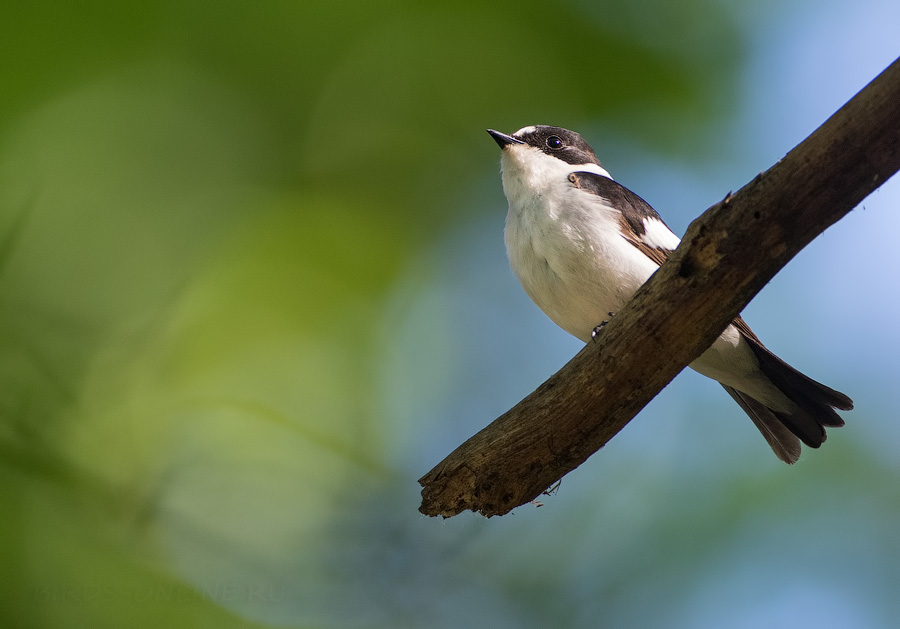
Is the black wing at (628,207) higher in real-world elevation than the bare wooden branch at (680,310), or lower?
higher


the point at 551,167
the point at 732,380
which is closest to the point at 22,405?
the point at 551,167

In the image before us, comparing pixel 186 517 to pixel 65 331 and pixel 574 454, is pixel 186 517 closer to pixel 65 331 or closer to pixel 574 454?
pixel 65 331

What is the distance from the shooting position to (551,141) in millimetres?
4066

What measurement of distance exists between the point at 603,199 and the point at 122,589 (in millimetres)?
2737

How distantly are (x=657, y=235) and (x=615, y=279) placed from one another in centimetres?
46

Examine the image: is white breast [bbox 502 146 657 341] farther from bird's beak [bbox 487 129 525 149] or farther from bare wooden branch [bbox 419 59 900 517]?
bare wooden branch [bbox 419 59 900 517]

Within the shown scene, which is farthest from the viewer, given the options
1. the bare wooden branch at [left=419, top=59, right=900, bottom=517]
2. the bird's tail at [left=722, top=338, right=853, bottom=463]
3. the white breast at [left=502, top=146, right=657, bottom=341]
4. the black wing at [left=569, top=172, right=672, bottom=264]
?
the black wing at [left=569, top=172, right=672, bottom=264]

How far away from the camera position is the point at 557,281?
315 cm

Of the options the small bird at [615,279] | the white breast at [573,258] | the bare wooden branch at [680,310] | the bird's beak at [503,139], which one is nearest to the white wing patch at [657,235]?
the small bird at [615,279]

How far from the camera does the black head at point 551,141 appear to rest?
3965 millimetres

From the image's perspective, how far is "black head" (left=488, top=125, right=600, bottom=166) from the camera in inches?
156

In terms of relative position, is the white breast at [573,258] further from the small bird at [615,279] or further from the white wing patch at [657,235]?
the white wing patch at [657,235]

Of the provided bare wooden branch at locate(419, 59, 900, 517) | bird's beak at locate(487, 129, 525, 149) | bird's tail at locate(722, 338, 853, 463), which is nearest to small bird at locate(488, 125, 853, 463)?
bird's tail at locate(722, 338, 853, 463)

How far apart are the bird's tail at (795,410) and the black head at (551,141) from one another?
1.56 metres
